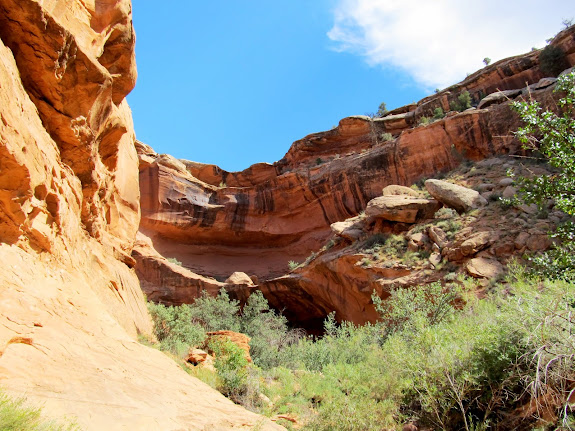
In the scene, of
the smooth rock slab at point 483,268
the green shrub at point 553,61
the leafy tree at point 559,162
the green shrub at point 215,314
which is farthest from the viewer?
the green shrub at point 553,61

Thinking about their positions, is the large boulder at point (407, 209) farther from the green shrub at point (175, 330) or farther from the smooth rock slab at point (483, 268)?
the green shrub at point (175, 330)

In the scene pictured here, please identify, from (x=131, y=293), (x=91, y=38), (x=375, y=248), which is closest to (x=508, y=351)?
(x=131, y=293)

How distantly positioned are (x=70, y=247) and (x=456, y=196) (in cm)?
1606

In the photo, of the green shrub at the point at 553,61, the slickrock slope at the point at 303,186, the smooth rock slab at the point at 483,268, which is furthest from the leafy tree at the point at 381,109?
the smooth rock slab at the point at 483,268

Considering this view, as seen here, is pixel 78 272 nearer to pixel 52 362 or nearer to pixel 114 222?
pixel 52 362

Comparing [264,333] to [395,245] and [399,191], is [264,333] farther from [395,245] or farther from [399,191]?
[399,191]

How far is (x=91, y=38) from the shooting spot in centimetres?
967

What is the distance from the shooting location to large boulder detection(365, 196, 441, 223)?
2011 cm

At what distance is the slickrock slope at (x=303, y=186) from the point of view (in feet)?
79.2

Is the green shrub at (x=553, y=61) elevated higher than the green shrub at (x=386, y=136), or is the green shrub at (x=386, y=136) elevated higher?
the green shrub at (x=553, y=61)

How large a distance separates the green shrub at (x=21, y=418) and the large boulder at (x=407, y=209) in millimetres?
17732

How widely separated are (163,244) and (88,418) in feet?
86.1

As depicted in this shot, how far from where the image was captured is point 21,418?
3.82 meters

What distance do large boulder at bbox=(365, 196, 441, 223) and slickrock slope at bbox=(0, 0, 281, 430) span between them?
12.7m
